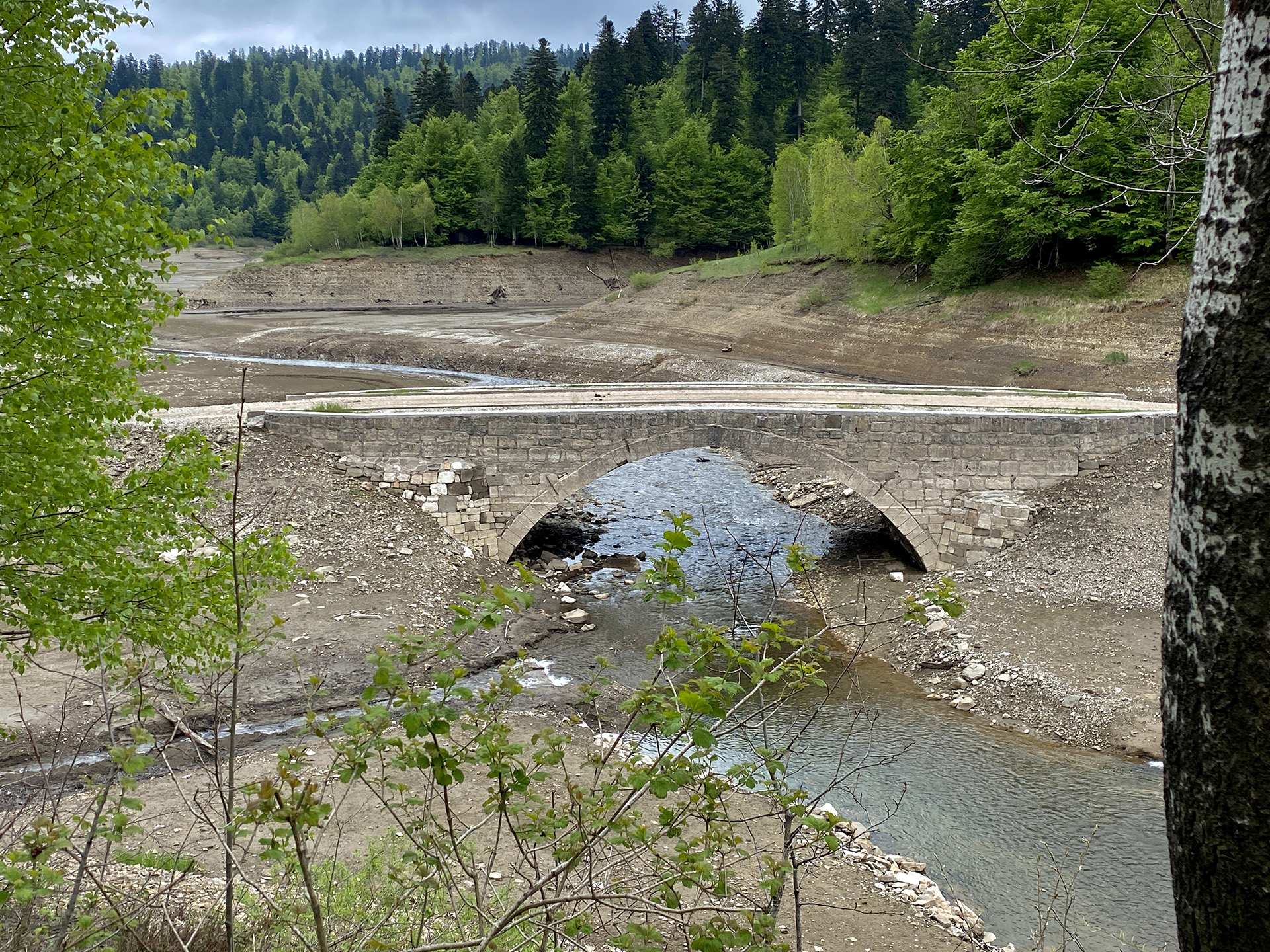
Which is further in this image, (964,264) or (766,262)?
(766,262)

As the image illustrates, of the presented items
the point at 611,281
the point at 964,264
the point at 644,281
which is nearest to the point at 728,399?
the point at 964,264

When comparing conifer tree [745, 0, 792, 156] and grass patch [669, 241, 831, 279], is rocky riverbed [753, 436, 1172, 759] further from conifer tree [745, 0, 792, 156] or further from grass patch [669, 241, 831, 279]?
conifer tree [745, 0, 792, 156]

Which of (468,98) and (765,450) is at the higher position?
(468,98)

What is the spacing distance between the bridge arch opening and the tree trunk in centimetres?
1691

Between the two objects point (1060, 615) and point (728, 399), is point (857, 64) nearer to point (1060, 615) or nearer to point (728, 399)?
point (728, 399)

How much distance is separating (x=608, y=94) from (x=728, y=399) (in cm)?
6308

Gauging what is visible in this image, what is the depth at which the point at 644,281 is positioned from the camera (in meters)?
55.0

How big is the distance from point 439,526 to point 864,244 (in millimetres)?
31240

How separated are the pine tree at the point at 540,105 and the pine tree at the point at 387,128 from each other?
1256 centimetres

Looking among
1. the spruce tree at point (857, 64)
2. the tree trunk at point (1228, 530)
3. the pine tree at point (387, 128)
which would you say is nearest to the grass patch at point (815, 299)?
the spruce tree at point (857, 64)

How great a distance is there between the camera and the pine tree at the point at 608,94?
77.8 m

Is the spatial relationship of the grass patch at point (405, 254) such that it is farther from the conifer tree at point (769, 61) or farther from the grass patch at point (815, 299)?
the grass patch at point (815, 299)

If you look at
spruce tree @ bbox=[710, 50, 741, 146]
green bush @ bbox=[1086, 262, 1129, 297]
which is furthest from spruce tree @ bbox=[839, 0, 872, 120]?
green bush @ bbox=[1086, 262, 1129, 297]

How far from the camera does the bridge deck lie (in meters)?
20.5
